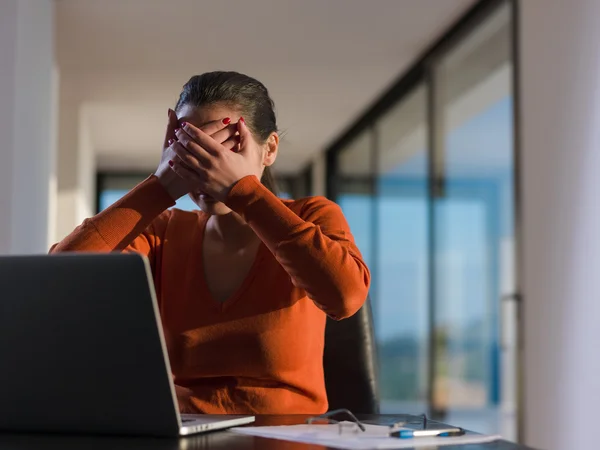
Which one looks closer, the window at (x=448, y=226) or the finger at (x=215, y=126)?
the finger at (x=215, y=126)

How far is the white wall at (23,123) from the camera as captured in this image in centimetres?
297

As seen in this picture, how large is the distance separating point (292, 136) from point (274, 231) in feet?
19.8

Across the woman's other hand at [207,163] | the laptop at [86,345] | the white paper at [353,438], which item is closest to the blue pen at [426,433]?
the white paper at [353,438]

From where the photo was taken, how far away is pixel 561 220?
298cm

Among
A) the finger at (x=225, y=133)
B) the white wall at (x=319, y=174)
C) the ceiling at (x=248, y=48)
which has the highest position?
the ceiling at (x=248, y=48)

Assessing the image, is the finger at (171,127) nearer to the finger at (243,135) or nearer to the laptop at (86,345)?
the finger at (243,135)

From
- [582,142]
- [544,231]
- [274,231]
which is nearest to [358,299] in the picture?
[274,231]

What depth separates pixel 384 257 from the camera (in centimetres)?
616

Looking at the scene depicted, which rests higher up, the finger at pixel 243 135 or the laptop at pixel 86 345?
the finger at pixel 243 135

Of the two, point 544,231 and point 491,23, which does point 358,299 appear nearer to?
point 544,231

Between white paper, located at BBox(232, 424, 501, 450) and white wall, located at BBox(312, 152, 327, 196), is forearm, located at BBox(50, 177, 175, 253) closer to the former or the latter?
white paper, located at BBox(232, 424, 501, 450)

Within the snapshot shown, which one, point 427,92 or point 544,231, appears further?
point 427,92

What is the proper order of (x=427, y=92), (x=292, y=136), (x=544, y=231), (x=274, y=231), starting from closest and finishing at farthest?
(x=274, y=231), (x=544, y=231), (x=427, y=92), (x=292, y=136)

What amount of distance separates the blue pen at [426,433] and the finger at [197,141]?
0.56 metres
